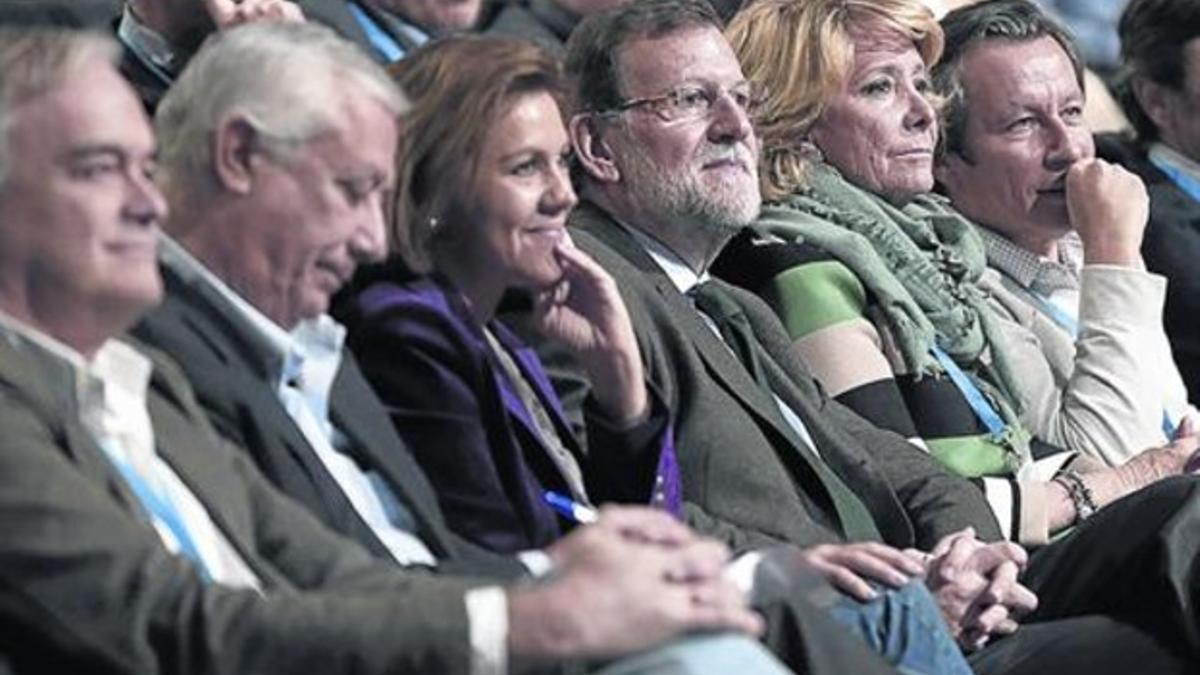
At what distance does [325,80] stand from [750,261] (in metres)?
2.09

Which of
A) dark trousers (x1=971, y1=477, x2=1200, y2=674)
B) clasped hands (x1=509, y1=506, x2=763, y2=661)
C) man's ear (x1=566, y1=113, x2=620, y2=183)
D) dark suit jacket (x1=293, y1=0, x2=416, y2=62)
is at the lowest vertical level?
dark trousers (x1=971, y1=477, x2=1200, y2=674)

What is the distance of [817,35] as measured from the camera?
6.58 meters

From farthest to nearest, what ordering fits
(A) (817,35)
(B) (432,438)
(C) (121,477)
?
(A) (817,35) < (B) (432,438) < (C) (121,477)

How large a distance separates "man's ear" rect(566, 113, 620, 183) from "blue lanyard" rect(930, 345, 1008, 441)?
2.61 feet

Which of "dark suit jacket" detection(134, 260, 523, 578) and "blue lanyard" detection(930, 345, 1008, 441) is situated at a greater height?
"dark suit jacket" detection(134, 260, 523, 578)

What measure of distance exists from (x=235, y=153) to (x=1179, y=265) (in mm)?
3666

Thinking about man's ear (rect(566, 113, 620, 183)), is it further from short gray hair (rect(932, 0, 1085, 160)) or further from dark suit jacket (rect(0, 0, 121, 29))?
short gray hair (rect(932, 0, 1085, 160))

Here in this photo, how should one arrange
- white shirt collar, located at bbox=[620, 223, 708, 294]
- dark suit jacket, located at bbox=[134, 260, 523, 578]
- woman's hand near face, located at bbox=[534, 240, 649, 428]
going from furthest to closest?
white shirt collar, located at bbox=[620, 223, 708, 294] → woman's hand near face, located at bbox=[534, 240, 649, 428] → dark suit jacket, located at bbox=[134, 260, 523, 578]

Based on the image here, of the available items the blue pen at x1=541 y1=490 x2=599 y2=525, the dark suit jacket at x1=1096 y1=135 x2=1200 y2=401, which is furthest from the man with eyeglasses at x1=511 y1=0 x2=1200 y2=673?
the dark suit jacket at x1=1096 y1=135 x2=1200 y2=401

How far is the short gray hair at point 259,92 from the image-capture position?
14.0ft

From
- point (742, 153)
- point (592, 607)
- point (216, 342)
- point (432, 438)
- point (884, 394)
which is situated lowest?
point (884, 394)

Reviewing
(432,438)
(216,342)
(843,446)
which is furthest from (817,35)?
(216,342)

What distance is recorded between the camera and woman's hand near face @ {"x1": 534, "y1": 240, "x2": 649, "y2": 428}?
5.16 metres

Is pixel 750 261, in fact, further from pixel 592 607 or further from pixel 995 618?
pixel 592 607
